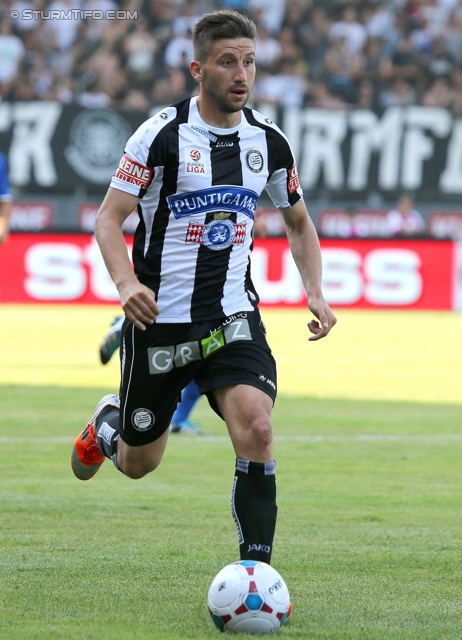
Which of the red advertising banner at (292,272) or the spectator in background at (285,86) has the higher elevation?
the spectator in background at (285,86)

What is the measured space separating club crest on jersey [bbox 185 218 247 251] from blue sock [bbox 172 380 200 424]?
4.02 meters

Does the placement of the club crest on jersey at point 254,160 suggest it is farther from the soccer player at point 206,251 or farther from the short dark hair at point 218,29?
the short dark hair at point 218,29

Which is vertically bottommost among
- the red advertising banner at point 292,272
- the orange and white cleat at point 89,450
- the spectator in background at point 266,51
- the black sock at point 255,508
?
the red advertising banner at point 292,272

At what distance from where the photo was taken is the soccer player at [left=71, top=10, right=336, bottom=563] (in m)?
4.72

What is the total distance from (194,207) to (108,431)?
1434 millimetres

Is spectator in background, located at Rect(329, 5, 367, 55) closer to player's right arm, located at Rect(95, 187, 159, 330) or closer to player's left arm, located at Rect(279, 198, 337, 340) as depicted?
player's left arm, located at Rect(279, 198, 337, 340)

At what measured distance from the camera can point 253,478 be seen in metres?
4.64

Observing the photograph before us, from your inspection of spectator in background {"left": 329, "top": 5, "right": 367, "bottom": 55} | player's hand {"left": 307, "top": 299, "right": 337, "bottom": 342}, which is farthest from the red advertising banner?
player's hand {"left": 307, "top": 299, "right": 337, "bottom": 342}

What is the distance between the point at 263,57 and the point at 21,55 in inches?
202

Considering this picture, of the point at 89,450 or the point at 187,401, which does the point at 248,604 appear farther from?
the point at 187,401

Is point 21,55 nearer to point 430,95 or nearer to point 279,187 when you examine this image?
point 430,95

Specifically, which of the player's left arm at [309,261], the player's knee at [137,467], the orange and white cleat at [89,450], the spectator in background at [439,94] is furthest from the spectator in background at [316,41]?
the player's knee at [137,467]

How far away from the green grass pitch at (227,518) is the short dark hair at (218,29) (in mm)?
2253

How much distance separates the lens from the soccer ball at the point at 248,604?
432 centimetres
